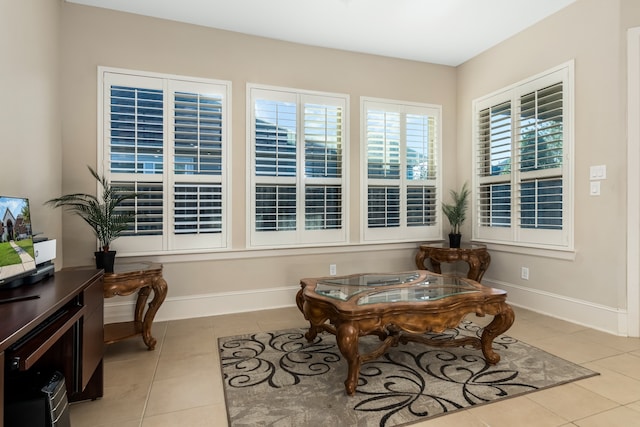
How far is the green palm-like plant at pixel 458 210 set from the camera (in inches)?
166

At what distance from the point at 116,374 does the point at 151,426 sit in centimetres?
76

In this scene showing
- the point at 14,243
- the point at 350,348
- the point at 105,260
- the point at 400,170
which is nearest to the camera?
the point at 14,243

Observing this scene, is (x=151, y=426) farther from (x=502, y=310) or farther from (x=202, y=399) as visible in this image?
(x=502, y=310)

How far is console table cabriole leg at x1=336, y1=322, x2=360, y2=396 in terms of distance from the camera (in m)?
1.98

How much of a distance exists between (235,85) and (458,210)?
2.92m

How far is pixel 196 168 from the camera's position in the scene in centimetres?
348

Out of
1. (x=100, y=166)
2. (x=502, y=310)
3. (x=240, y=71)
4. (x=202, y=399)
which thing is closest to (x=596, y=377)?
(x=502, y=310)

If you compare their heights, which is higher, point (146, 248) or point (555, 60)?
point (555, 60)

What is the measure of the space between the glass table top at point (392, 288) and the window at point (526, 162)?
1412mm

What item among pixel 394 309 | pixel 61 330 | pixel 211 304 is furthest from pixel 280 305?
pixel 61 330

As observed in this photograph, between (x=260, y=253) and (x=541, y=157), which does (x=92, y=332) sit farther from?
(x=541, y=157)

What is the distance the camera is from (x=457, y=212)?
13.9 feet

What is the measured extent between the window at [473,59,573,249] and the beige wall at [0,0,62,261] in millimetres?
4338

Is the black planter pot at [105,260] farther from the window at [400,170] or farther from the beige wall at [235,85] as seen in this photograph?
the window at [400,170]
